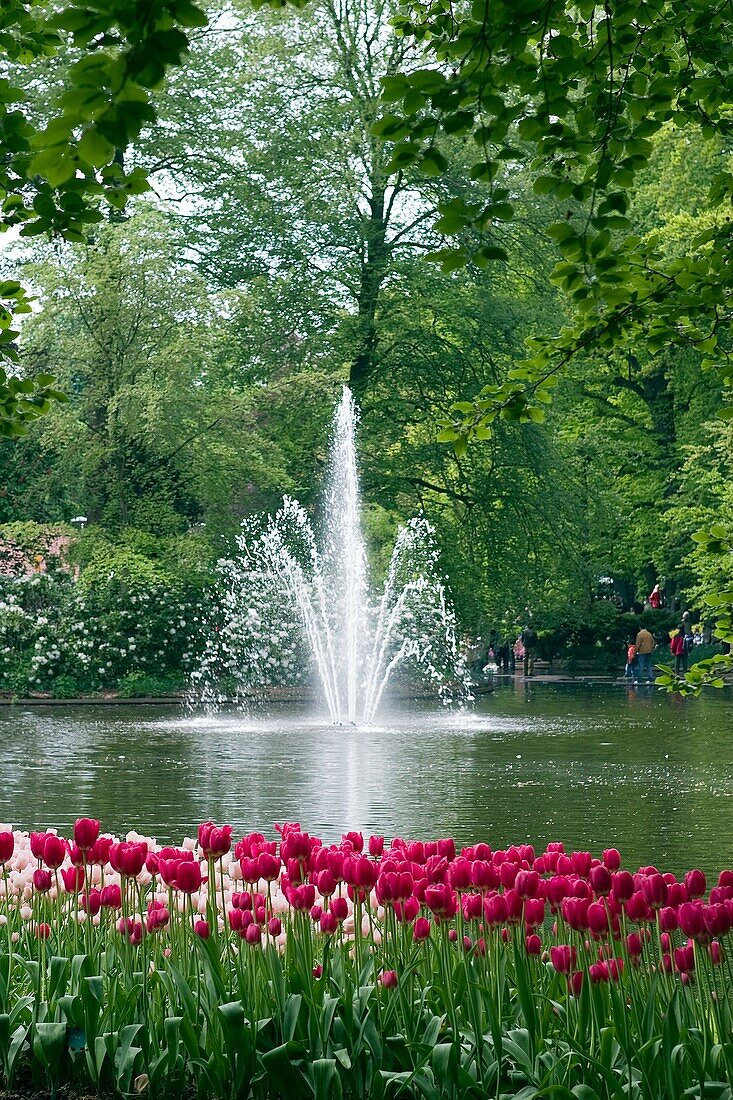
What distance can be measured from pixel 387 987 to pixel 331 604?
26.2 m

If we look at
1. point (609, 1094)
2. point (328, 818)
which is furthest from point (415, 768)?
point (609, 1094)

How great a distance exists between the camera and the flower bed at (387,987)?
3531 millimetres

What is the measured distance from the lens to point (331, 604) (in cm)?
3003

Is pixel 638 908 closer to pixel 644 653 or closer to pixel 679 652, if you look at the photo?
pixel 644 653

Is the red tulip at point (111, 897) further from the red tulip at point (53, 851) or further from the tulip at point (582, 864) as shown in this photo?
the tulip at point (582, 864)

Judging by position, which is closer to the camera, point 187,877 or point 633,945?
point 633,945

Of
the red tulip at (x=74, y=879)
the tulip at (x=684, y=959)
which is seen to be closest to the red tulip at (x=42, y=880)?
the red tulip at (x=74, y=879)

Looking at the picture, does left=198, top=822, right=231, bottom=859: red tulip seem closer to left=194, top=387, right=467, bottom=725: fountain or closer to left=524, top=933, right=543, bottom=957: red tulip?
left=524, top=933, right=543, bottom=957: red tulip

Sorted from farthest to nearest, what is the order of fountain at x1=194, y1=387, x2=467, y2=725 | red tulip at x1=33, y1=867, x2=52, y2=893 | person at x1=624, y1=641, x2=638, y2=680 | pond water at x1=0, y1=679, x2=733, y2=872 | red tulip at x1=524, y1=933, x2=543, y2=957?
person at x1=624, y1=641, x2=638, y2=680 → fountain at x1=194, y1=387, x2=467, y2=725 → pond water at x1=0, y1=679, x2=733, y2=872 → red tulip at x1=33, y1=867, x2=52, y2=893 → red tulip at x1=524, y1=933, x2=543, y2=957

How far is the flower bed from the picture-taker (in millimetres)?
3531

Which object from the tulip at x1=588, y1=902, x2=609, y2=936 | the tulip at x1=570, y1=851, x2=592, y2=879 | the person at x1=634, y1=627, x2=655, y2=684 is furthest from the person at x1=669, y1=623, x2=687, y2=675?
the tulip at x1=588, y1=902, x2=609, y2=936

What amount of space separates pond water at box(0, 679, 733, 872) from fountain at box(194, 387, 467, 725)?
4241 mm

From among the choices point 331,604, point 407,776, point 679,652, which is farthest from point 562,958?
point 679,652

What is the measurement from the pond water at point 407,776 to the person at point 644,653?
966 centimetres
